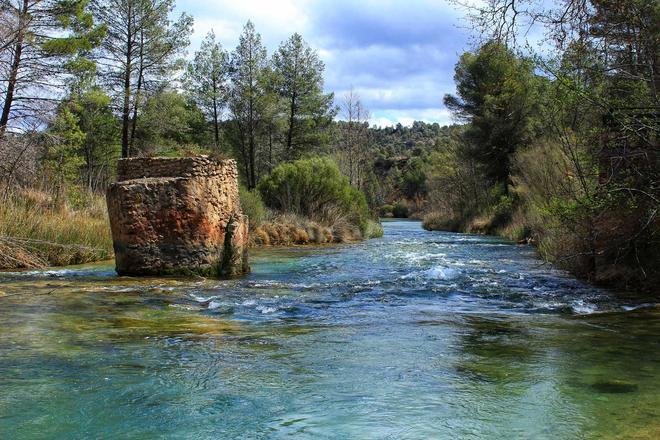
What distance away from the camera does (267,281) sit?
37.9 ft

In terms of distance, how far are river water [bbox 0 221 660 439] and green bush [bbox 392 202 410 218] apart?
7461cm

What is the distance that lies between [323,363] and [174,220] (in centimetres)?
699

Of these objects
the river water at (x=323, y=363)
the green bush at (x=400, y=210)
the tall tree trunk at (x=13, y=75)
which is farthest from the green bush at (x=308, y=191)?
the green bush at (x=400, y=210)

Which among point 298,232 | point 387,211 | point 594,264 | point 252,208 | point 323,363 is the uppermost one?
point 387,211

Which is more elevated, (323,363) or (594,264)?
(594,264)

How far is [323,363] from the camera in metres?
5.38

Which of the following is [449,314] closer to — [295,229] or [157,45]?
[295,229]

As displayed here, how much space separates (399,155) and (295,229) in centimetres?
9329

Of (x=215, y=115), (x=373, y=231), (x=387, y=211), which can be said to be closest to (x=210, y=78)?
(x=215, y=115)

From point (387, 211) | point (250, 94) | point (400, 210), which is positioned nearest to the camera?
point (250, 94)

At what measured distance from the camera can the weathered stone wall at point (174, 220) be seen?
11398 mm

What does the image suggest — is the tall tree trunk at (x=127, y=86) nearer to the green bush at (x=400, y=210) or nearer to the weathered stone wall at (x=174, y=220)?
the weathered stone wall at (x=174, y=220)

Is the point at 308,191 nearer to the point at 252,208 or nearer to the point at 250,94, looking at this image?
the point at 252,208

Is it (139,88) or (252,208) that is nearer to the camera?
(252,208)
